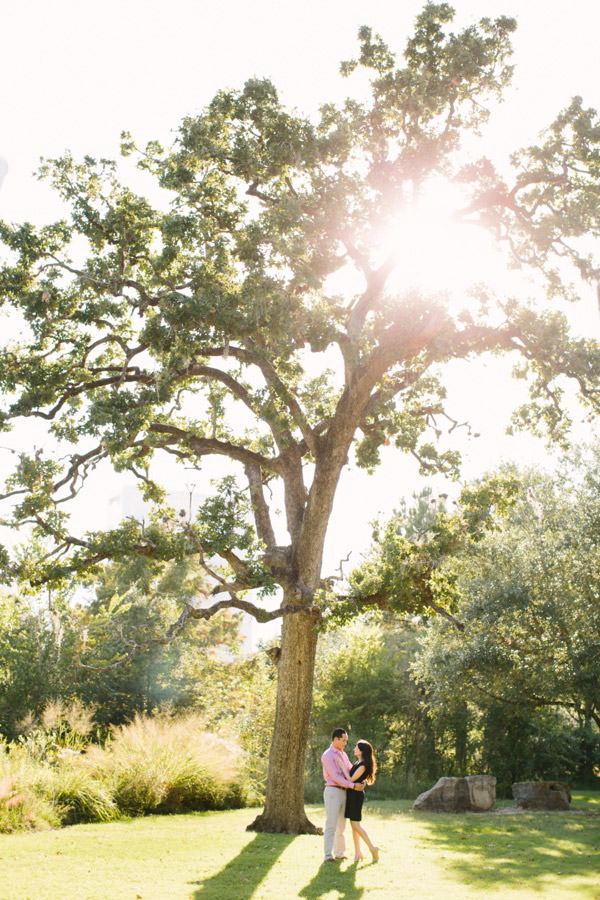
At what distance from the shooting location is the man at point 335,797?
8.88 metres

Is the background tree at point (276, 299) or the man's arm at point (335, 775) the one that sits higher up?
the background tree at point (276, 299)

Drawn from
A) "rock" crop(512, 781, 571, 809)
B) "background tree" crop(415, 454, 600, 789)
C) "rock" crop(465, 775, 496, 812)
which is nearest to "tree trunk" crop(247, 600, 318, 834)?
"background tree" crop(415, 454, 600, 789)

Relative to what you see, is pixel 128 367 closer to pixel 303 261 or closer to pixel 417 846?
pixel 303 261

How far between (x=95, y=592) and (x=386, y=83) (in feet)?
86.3

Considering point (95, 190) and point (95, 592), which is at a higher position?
point (95, 190)

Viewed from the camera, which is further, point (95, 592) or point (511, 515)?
point (95, 592)

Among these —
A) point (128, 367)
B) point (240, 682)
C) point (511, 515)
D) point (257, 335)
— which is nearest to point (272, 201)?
point (257, 335)

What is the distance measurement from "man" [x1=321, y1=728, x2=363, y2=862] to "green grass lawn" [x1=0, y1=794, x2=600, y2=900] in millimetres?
309

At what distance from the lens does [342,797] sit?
352 inches

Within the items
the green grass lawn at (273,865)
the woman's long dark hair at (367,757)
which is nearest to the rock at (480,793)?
the green grass lawn at (273,865)

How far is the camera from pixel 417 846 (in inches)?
423

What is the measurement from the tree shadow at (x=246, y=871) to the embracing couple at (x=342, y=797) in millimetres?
820

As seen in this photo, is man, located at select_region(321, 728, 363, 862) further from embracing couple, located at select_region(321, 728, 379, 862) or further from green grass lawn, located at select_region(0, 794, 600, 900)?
green grass lawn, located at select_region(0, 794, 600, 900)

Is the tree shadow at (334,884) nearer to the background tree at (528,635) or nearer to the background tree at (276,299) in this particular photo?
the background tree at (276,299)
